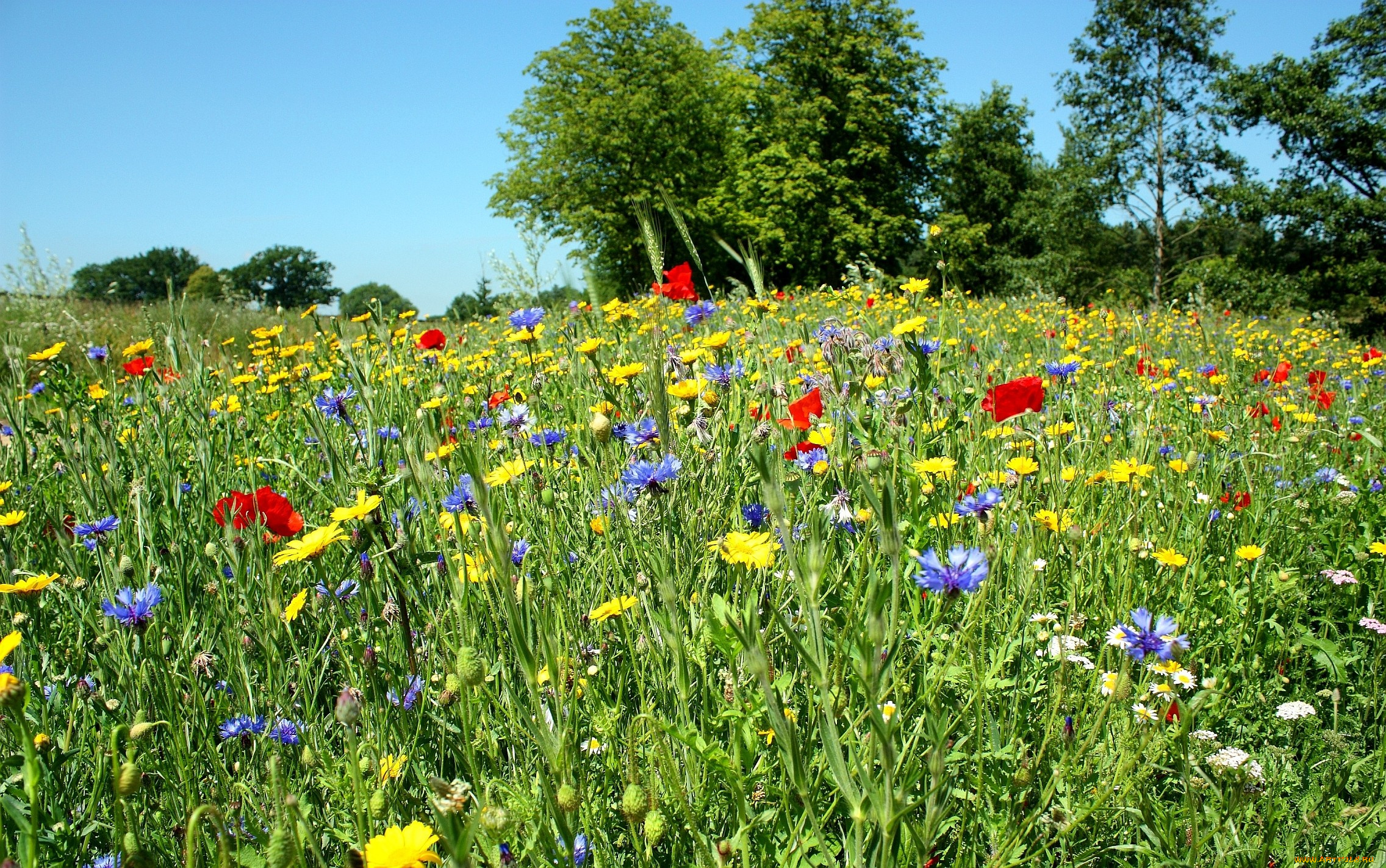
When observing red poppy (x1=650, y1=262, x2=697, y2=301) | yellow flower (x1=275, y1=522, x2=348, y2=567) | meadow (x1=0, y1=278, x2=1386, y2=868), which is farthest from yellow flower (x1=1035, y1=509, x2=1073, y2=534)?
red poppy (x1=650, y1=262, x2=697, y2=301)

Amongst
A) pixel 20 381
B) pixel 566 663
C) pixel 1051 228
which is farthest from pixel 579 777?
pixel 1051 228

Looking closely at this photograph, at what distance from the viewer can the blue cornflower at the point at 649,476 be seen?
133 centimetres

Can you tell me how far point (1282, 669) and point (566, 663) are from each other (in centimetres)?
160

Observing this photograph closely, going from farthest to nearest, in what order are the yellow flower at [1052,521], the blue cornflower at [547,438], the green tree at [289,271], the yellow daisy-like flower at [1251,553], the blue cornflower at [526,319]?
the green tree at [289,271], the blue cornflower at [526,319], the blue cornflower at [547,438], the yellow flower at [1052,521], the yellow daisy-like flower at [1251,553]

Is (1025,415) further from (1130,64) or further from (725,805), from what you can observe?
(1130,64)

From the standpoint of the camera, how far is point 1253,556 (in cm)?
150

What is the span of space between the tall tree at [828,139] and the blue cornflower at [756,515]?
2610cm

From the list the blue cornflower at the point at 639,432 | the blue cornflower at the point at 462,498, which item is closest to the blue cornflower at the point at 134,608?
the blue cornflower at the point at 462,498

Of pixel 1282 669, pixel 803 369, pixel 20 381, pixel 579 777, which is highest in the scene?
pixel 20 381

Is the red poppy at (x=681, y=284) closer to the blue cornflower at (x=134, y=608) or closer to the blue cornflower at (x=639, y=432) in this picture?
the blue cornflower at (x=639, y=432)

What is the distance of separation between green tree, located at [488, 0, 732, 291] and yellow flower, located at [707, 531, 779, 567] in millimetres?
27672

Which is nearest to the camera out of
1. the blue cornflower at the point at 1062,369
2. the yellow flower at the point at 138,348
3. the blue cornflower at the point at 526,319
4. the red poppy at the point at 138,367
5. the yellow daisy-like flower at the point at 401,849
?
the yellow daisy-like flower at the point at 401,849

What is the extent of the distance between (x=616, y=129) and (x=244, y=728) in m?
29.2

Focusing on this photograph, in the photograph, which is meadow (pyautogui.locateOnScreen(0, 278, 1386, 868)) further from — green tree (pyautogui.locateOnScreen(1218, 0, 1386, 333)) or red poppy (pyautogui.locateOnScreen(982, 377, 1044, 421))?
green tree (pyautogui.locateOnScreen(1218, 0, 1386, 333))
